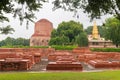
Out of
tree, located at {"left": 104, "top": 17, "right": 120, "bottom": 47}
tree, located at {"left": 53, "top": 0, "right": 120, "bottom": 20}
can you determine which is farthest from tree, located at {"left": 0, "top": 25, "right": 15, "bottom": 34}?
tree, located at {"left": 104, "top": 17, "right": 120, "bottom": 47}

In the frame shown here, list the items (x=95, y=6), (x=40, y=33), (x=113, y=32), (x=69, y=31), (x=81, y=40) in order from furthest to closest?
(x=40, y=33) < (x=69, y=31) < (x=81, y=40) < (x=113, y=32) < (x=95, y=6)

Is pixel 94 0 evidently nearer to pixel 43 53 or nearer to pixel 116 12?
pixel 116 12

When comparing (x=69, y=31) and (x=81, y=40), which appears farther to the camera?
(x=69, y=31)

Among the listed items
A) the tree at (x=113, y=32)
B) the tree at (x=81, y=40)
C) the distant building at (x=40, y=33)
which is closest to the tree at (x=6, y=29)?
the tree at (x=113, y=32)

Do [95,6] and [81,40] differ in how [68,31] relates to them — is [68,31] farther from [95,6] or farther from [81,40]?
[95,6]

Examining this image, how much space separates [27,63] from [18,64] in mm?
609

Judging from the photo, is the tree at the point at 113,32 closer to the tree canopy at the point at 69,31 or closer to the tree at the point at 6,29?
the tree canopy at the point at 69,31

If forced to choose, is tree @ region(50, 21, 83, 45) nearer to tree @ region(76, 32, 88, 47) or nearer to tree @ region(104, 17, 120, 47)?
tree @ region(76, 32, 88, 47)

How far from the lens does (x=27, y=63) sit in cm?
1512

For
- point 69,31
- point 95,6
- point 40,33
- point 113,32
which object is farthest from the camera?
point 40,33

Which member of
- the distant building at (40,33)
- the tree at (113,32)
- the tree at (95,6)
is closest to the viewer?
the tree at (95,6)

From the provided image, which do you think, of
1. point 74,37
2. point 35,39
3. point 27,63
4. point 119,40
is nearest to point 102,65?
point 27,63

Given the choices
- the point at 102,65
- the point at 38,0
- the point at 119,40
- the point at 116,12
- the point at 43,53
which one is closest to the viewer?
the point at 116,12

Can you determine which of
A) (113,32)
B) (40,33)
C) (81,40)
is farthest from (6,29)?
(40,33)
